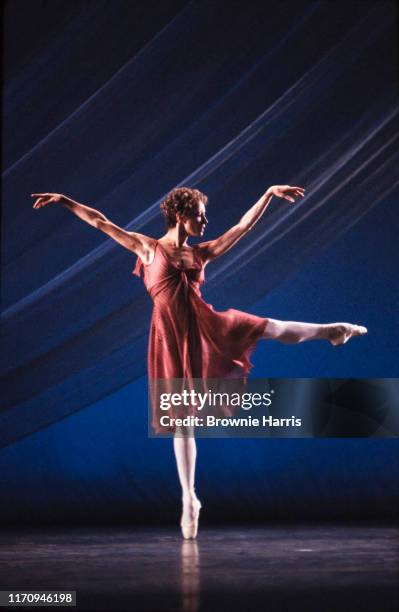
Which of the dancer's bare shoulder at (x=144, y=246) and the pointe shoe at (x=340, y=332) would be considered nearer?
the dancer's bare shoulder at (x=144, y=246)

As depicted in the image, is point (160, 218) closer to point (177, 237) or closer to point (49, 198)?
point (177, 237)

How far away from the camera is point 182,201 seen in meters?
3.51

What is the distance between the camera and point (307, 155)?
391 centimetres

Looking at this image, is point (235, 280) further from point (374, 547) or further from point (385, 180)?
point (374, 547)

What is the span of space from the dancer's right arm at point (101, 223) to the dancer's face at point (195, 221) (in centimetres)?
15

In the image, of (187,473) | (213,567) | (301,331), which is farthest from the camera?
(301,331)

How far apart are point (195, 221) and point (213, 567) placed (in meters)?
1.39

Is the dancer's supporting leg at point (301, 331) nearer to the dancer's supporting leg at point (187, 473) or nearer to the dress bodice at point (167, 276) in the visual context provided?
the dress bodice at point (167, 276)

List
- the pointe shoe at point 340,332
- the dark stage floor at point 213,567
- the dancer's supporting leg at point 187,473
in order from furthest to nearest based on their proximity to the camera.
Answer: the pointe shoe at point 340,332, the dancer's supporting leg at point 187,473, the dark stage floor at point 213,567

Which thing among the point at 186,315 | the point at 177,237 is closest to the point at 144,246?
the point at 177,237

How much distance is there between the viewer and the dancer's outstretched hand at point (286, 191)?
3502mm

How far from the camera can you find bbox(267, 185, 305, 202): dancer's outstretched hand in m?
3.50

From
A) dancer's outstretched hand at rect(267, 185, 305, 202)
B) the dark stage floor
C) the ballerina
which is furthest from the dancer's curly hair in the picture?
the dark stage floor

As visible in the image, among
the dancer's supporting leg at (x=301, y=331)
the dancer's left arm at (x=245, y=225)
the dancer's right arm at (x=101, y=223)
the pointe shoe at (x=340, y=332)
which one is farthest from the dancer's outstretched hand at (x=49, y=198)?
the pointe shoe at (x=340, y=332)
